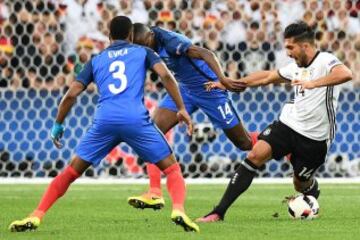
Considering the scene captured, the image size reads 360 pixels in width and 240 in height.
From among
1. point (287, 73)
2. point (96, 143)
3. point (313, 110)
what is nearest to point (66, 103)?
point (96, 143)

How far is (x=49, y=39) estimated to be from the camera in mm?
14508

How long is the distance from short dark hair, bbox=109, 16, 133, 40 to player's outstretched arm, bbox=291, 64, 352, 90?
126cm

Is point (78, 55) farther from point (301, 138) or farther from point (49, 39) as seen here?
point (301, 138)

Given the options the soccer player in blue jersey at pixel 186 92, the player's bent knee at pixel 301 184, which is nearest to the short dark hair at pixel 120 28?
the soccer player in blue jersey at pixel 186 92

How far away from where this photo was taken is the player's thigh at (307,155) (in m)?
8.76

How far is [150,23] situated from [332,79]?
6980mm

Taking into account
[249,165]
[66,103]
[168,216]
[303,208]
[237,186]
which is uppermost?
[66,103]

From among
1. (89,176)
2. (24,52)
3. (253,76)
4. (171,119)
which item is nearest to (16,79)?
(24,52)

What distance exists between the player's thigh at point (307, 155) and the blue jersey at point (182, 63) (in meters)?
1.56

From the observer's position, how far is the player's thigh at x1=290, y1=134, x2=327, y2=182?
A: 28.7ft

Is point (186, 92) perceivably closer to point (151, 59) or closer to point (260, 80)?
point (260, 80)

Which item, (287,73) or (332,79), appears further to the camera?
(287,73)

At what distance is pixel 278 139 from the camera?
28.5 ft

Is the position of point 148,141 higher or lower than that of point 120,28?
lower
